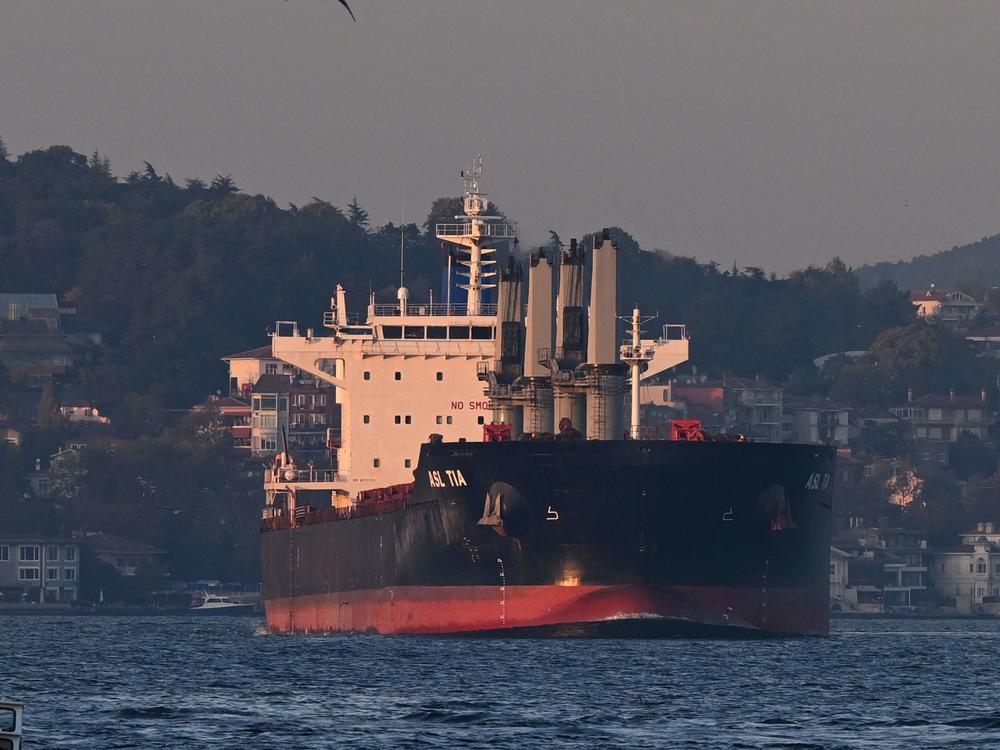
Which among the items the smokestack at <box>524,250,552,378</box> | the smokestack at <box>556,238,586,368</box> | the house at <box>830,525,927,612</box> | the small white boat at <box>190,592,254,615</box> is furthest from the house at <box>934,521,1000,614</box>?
the smokestack at <box>556,238,586,368</box>

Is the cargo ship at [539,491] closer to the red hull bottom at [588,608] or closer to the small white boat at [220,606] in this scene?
the red hull bottom at [588,608]

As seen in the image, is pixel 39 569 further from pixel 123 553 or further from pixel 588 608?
pixel 588 608

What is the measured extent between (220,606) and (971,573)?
52104mm

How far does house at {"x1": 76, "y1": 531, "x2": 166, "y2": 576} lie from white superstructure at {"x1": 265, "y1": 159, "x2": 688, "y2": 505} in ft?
241

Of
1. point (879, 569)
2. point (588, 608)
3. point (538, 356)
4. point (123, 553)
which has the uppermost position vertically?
point (538, 356)

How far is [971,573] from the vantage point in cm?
17562

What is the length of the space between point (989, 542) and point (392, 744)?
139838 mm

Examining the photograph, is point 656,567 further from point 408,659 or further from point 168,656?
point 168,656

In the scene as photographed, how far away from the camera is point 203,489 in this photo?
18188 centimetres

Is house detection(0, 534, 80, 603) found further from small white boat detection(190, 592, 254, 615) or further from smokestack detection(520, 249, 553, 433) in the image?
smokestack detection(520, 249, 553, 433)

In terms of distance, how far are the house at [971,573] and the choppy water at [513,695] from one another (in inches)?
4071

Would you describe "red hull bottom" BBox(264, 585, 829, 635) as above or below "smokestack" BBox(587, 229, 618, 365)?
below

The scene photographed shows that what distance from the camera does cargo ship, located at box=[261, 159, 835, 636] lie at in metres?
65.4

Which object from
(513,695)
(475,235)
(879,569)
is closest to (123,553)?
(879,569)
